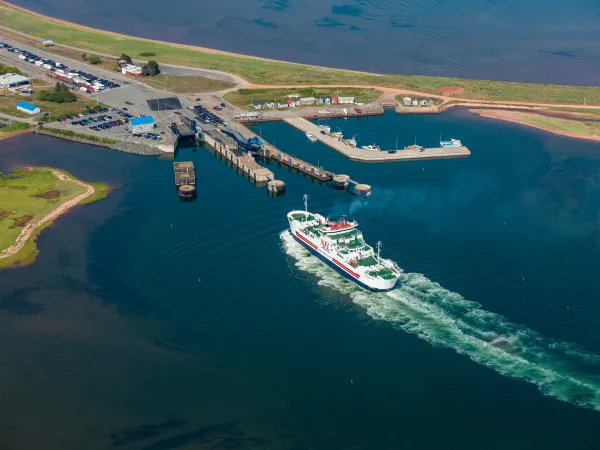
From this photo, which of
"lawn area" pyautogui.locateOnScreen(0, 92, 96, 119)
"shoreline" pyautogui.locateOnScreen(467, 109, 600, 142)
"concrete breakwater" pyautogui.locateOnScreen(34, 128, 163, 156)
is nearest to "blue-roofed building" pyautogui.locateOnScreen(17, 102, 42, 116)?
"lawn area" pyautogui.locateOnScreen(0, 92, 96, 119)

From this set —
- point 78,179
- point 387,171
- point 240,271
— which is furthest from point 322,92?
point 240,271

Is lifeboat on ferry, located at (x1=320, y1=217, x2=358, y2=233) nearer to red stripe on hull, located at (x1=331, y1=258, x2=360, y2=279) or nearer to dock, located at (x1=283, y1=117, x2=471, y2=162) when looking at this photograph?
red stripe on hull, located at (x1=331, y1=258, x2=360, y2=279)

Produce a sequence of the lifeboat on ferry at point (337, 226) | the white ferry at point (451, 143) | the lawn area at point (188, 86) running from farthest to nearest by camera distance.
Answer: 1. the lawn area at point (188, 86)
2. the white ferry at point (451, 143)
3. the lifeboat on ferry at point (337, 226)

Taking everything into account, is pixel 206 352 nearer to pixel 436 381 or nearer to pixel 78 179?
pixel 436 381

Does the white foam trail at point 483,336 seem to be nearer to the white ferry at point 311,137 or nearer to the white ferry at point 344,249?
the white ferry at point 344,249

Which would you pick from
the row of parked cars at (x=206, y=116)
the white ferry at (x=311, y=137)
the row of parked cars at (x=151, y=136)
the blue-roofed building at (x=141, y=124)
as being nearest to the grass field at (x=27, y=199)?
the row of parked cars at (x=151, y=136)

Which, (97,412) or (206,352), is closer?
(97,412)
